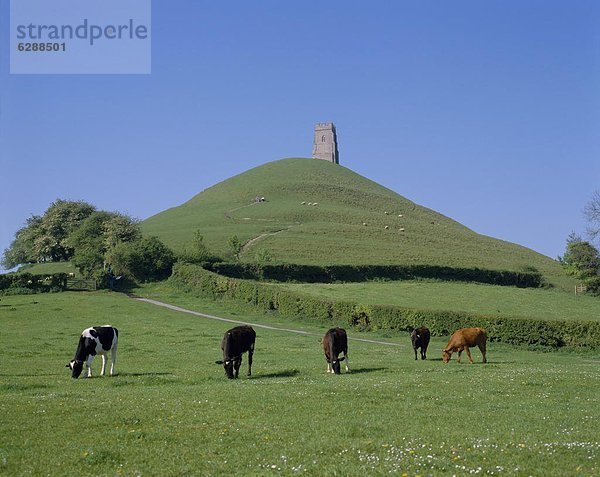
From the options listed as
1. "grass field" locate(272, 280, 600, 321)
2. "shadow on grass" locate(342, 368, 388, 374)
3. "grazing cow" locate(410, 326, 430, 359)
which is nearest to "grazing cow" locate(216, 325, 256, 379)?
"shadow on grass" locate(342, 368, 388, 374)

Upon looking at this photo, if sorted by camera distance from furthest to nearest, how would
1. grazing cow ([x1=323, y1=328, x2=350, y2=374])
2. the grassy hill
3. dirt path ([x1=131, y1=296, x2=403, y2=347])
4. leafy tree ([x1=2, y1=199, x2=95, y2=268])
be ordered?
leafy tree ([x1=2, y1=199, x2=95, y2=268]) < the grassy hill < dirt path ([x1=131, y1=296, x2=403, y2=347]) < grazing cow ([x1=323, y1=328, x2=350, y2=374])

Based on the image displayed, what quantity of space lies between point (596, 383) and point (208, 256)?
6498 centimetres

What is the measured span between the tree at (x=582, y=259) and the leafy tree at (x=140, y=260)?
51.8 metres

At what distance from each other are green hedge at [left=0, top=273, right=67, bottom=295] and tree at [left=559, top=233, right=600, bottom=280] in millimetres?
62517

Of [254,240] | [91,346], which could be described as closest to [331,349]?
[91,346]

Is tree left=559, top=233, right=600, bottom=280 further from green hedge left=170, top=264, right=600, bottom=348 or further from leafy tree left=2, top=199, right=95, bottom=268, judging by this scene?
leafy tree left=2, top=199, right=95, bottom=268

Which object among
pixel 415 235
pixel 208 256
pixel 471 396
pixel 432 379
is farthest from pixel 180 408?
pixel 415 235

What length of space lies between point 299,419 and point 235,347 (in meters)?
10.1

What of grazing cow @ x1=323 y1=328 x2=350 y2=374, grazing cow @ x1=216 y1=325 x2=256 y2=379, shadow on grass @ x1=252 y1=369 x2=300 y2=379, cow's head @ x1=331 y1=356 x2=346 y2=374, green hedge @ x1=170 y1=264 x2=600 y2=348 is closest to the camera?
grazing cow @ x1=216 y1=325 x2=256 y2=379

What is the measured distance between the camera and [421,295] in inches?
2677

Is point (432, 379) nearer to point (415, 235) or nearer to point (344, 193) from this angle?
point (415, 235)

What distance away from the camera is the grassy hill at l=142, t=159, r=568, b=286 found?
355 feet

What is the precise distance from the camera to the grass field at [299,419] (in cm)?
1195

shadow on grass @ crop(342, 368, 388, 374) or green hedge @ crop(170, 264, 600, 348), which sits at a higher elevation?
green hedge @ crop(170, 264, 600, 348)
